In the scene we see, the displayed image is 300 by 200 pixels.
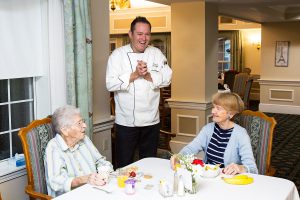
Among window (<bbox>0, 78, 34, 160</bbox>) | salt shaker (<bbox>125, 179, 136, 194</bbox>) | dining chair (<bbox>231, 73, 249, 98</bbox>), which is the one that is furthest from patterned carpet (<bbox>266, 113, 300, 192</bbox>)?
window (<bbox>0, 78, 34, 160</bbox>)

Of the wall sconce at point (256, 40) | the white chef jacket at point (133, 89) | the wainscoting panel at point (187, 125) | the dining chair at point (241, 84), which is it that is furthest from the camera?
the wall sconce at point (256, 40)

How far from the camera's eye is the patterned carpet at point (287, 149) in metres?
4.80

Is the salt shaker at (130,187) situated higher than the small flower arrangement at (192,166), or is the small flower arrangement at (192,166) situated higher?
the small flower arrangement at (192,166)

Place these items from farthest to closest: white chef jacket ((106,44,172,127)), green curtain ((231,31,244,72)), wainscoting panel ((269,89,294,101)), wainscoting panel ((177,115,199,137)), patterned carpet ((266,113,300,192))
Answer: green curtain ((231,31,244,72)) < wainscoting panel ((269,89,294,101)) < wainscoting panel ((177,115,199,137)) < patterned carpet ((266,113,300,192)) < white chef jacket ((106,44,172,127))

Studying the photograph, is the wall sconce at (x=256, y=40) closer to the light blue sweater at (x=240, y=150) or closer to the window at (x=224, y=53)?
the window at (x=224, y=53)

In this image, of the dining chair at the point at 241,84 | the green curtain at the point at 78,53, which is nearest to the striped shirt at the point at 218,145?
the green curtain at the point at 78,53

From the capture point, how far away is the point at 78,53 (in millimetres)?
2992

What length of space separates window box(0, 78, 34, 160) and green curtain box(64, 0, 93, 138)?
0.33 metres

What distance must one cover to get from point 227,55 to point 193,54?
6.30 metres

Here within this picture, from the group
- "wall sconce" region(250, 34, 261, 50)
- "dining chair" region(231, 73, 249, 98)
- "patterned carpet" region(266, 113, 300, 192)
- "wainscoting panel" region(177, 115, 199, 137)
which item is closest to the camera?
"patterned carpet" region(266, 113, 300, 192)

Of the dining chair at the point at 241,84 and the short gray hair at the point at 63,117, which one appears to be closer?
the short gray hair at the point at 63,117

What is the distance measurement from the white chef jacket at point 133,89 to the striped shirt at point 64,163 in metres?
0.63

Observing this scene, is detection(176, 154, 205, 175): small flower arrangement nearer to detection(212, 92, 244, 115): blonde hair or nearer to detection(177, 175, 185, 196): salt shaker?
detection(177, 175, 185, 196): salt shaker

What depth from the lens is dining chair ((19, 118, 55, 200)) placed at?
249 centimetres
